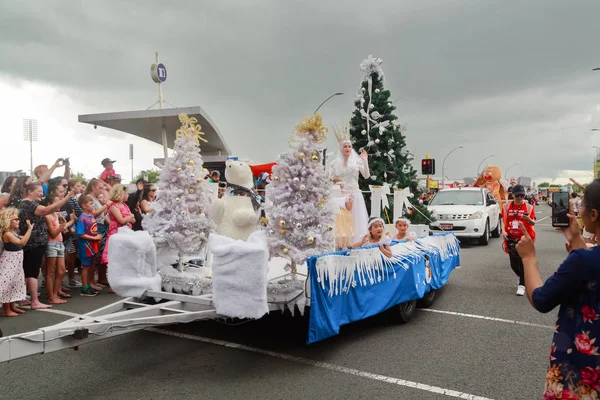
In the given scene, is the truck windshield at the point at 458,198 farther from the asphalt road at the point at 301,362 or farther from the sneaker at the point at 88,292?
the sneaker at the point at 88,292

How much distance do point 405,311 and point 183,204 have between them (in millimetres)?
3166

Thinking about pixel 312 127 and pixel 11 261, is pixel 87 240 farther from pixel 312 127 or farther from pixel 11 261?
pixel 312 127

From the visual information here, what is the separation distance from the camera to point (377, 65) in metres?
12.3

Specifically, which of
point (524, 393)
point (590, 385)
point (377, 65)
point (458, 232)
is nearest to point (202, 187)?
point (524, 393)

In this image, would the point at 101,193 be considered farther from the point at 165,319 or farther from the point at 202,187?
the point at 165,319

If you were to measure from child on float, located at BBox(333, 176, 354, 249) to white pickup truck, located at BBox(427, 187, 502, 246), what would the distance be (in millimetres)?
7380

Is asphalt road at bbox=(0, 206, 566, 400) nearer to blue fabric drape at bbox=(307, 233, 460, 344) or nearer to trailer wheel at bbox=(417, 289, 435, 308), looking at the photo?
trailer wheel at bbox=(417, 289, 435, 308)

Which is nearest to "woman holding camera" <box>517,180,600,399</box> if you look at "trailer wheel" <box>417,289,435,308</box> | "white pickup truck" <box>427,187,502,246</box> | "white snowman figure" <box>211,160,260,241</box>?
"white snowman figure" <box>211,160,260,241</box>

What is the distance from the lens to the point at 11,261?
20.0 ft

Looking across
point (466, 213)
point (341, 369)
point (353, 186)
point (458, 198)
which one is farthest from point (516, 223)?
point (458, 198)

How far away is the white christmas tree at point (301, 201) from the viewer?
484 centimetres

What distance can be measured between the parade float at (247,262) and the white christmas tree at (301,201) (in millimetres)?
12

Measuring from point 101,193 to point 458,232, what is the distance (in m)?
10.4

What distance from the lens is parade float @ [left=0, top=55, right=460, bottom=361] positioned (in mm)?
3924
